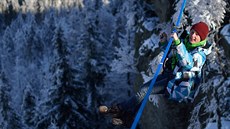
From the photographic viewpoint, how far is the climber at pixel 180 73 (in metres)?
7.34

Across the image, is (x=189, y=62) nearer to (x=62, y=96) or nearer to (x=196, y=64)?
(x=196, y=64)

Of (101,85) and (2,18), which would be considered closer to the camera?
(101,85)

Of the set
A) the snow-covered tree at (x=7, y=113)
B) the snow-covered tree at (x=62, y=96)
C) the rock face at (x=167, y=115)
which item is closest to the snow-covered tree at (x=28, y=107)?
the snow-covered tree at (x=7, y=113)

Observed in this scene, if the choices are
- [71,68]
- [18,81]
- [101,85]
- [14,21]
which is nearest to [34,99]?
[101,85]

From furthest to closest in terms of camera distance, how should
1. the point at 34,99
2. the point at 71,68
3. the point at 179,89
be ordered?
the point at 34,99 → the point at 71,68 → the point at 179,89

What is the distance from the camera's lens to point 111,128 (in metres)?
30.2

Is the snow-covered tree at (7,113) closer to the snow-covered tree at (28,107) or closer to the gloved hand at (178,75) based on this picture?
the snow-covered tree at (28,107)

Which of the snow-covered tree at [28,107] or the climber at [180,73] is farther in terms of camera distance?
the snow-covered tree at [28,107]

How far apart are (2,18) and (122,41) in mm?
96284

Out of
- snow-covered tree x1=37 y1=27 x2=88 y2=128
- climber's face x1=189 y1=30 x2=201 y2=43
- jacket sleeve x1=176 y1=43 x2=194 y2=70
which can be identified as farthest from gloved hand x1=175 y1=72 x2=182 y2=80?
snow-covered tree x1=37 y1=27 x2=88 y2=128

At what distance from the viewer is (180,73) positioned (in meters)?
7.69

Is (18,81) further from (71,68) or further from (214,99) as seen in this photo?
(214,99)

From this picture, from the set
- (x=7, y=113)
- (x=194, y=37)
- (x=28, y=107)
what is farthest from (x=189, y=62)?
(x=28, y=107)

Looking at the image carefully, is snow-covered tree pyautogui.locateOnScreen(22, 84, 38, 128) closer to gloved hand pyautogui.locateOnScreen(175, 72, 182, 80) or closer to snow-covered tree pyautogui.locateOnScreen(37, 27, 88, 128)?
snow-covered tree pyautogui.locateOnScreen(37, 27, 88, 128)
